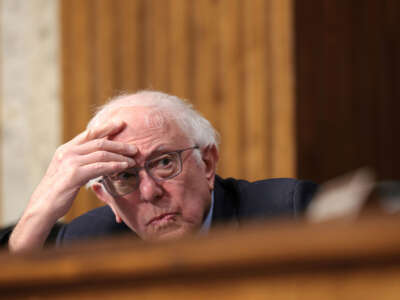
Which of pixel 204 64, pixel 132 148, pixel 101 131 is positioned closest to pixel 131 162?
pixel 132 148

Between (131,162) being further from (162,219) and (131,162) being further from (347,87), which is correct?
(347,87)

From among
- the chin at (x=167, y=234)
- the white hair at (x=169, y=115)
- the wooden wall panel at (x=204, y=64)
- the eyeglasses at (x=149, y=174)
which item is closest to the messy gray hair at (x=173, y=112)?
the white hair at (x=169, y=115)

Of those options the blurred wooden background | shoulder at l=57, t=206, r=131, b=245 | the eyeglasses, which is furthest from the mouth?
the blurred wooden background

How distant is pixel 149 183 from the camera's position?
69.9 inches

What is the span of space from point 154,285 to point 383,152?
117 inches

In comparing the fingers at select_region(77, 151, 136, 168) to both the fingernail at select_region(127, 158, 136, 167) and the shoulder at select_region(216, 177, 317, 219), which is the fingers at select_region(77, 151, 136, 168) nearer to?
the fingernail at select_region(127, 158, 136, 167)

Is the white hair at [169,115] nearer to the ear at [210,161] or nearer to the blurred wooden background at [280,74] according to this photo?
the ear at [210,161]

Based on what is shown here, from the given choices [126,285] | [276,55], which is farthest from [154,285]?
[276,55]

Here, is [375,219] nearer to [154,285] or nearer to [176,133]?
[154,285]

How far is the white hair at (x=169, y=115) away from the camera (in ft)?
6.31

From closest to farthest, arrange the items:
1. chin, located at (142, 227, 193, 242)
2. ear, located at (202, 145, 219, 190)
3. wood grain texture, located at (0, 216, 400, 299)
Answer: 1. wood grain texture, located at (0, 216, 400, 299)
2. chin, located at (142, 227, 193, 242)
3. ear, located at (202, 145, 219, 190)

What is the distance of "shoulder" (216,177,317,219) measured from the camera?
1817 millimetres

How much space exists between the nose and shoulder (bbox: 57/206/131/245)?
1.14ft

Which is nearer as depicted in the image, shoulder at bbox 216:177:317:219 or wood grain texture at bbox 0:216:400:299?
wood grain texture at bbox 0:216:400:299
